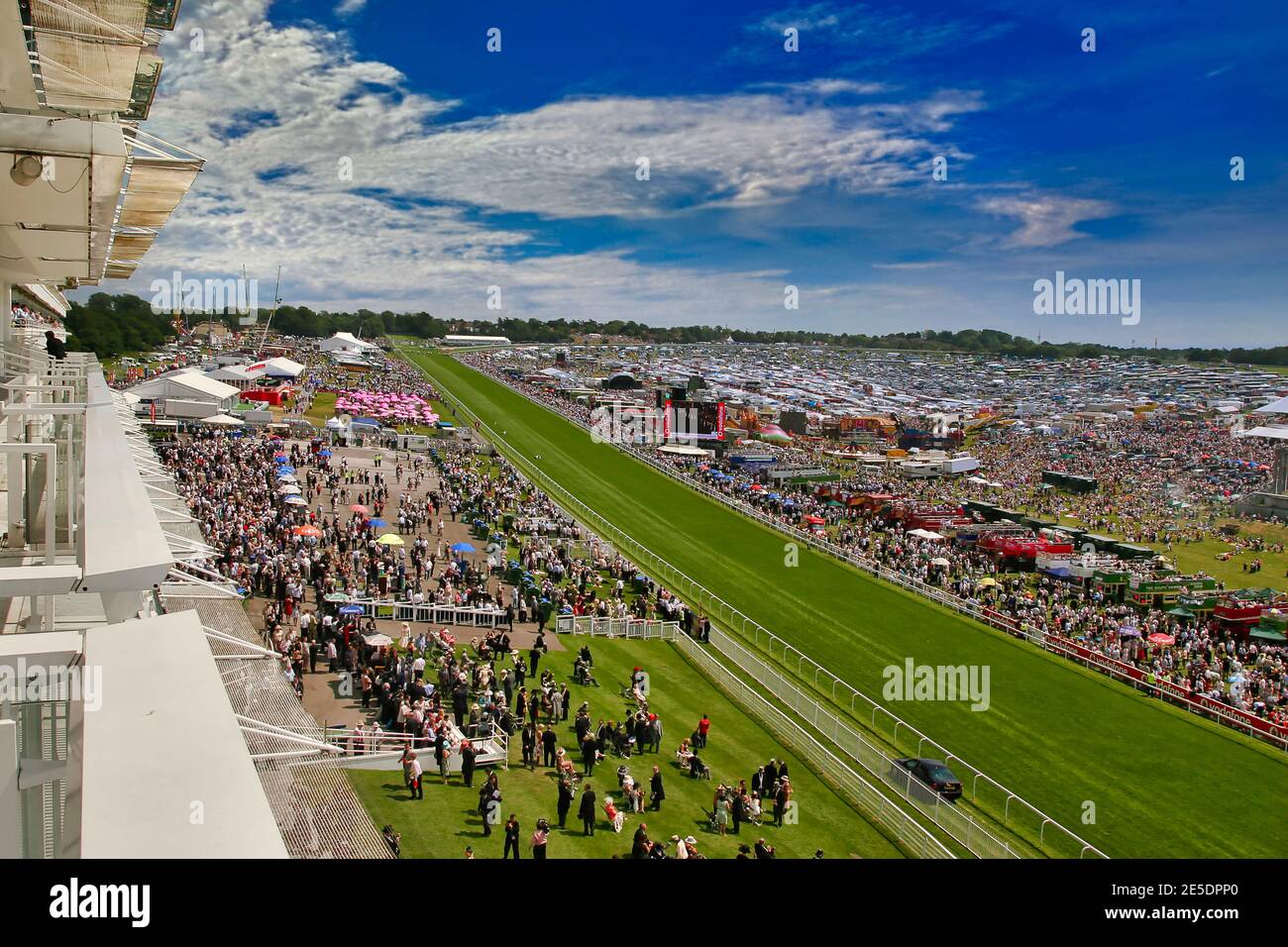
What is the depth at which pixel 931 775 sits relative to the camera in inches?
623

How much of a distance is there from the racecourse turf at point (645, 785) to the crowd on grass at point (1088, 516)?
11350 millimetres

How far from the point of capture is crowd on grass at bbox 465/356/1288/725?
78.4ft

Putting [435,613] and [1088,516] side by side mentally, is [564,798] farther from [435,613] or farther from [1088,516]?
[1088,516]

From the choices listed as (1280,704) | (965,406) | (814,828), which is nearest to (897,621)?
(1280,704)

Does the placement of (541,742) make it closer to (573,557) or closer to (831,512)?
(573,557)

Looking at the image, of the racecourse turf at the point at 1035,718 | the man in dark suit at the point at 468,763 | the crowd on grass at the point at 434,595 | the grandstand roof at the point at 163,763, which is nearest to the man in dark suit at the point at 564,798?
the crowd on grass at the point at 434,595

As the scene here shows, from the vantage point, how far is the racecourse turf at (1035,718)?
16156 mm

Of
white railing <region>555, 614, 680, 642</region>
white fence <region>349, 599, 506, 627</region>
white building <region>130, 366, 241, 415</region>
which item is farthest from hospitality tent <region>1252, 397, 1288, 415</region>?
white building <region>130, 366, 241, 415</region>

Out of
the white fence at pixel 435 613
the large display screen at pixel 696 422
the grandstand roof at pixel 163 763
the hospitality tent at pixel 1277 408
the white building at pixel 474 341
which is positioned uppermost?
the white building at pixel 474 341

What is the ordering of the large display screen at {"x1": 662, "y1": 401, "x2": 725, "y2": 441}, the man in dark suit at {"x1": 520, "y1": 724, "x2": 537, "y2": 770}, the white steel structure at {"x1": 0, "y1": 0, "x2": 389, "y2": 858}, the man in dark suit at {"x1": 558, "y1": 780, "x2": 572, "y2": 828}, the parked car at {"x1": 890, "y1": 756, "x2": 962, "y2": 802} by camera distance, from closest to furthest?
the white steel structure at {"x1": 0, "y1": 0, "x2": 389, "y2": 858}, the man in dark suit at {"x1": 558, "y1": 780, "x2": 572, "y2": 828}, the man in dark suit at {"x1": 520, "y1": 724, "x2": 537, "y2": 770}, the parked car at {"x1": 890, "y1": 756, "x2": 962, "y2": 802}, the large display screen at {"x1": 662, "y1": 401, "x2": 725, "y2": 441}

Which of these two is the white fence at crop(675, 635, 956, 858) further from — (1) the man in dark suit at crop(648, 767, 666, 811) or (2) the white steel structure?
(2) the white steel structure

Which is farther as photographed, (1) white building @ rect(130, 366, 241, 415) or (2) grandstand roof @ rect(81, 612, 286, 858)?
(1) white building @ rect(130, 366, 241, 415)

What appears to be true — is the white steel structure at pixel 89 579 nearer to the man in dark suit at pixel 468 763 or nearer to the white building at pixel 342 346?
the man in dark suit at pixel 468 763

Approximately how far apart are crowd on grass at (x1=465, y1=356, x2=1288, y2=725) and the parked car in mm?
9252
